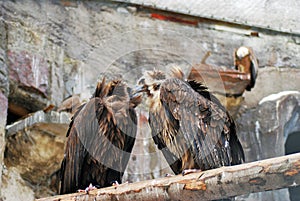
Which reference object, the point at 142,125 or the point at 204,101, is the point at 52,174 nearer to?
the point at 142,125

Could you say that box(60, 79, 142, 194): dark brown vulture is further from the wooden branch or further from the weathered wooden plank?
the weathered wooden plank

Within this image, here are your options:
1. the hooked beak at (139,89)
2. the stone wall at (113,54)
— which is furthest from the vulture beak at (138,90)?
the stone wall at (113,54)

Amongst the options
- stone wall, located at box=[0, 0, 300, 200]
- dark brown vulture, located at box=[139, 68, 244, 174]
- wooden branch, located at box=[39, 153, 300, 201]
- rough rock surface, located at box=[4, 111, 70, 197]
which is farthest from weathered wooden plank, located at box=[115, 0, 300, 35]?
wooden branch, located at box=[39, 153, 300, 201]

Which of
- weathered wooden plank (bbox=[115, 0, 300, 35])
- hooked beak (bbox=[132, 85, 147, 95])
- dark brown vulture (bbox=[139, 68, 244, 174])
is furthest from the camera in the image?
weathered wooden plank (bbox=[115, 0, 300, 35])

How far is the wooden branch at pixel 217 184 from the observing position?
3436 mm

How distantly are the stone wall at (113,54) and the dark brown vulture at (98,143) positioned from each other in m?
0.79

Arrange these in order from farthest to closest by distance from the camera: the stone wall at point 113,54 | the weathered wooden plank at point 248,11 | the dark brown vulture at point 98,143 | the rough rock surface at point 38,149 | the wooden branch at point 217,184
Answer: the weathered wooden plank at point 248,11
the stone wall at point 113,54
the rough rock surface at point 38,149
the dark brown vulture at point 98,143
the wooden branch at point 217,184

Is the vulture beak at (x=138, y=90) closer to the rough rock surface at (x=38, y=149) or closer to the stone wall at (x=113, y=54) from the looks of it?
the rough rock surface at (x=38, y=149)

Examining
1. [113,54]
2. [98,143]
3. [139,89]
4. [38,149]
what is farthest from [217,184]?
[113,54]

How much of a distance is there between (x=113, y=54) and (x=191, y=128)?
2.01 metres

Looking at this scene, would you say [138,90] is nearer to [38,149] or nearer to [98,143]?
[98,143]

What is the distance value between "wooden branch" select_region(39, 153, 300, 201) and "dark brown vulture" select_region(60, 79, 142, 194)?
2.09 feet

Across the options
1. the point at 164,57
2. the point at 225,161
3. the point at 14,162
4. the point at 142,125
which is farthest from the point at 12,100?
the point at 225,161

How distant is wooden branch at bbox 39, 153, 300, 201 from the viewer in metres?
3.44
